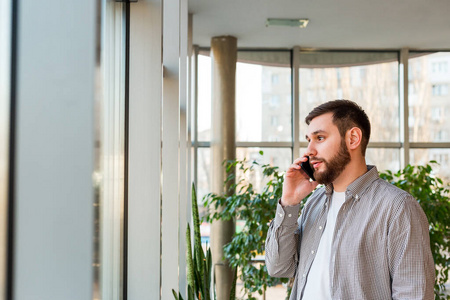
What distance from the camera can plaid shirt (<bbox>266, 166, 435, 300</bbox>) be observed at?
1752mm

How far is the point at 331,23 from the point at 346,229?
5068mm

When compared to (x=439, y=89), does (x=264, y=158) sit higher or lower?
lower

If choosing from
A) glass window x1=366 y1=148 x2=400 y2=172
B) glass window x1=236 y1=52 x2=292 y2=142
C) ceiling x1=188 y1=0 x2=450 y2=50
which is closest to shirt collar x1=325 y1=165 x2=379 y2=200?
ceiling x1=188 y1=0 x2=450 y2=50

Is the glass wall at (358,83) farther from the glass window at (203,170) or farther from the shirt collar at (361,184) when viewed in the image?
the shirt collar at (361,184)

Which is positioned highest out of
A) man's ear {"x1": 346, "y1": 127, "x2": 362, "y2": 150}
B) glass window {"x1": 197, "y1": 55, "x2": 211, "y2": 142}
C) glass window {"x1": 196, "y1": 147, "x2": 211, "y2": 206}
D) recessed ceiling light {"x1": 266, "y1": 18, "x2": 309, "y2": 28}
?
recessed ceiling light {"x1": 266, "y1": 18, "x2": 309, "y2": 28}

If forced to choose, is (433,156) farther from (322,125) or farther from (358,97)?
(322,125)

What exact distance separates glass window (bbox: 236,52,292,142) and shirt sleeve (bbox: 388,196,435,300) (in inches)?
224

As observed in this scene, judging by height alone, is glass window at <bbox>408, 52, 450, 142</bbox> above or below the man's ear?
above

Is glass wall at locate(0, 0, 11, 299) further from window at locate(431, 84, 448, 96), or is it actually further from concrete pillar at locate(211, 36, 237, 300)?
window at locate(431, 84, 448, 96)

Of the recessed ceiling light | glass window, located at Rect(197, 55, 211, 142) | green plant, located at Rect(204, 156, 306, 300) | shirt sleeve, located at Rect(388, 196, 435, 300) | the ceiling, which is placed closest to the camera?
shirt sleeve, located at Rect(388, 196, 435, 300)

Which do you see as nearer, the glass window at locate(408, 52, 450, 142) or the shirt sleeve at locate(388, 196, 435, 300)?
the shirt sleeve at locate(388, 196, 435, 300)

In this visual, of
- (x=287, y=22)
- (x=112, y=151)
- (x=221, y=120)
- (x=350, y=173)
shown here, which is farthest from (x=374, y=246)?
(x=221, y=120)

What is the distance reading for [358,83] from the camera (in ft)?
25.5

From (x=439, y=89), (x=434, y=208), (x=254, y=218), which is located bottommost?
(x=254, y=218)
